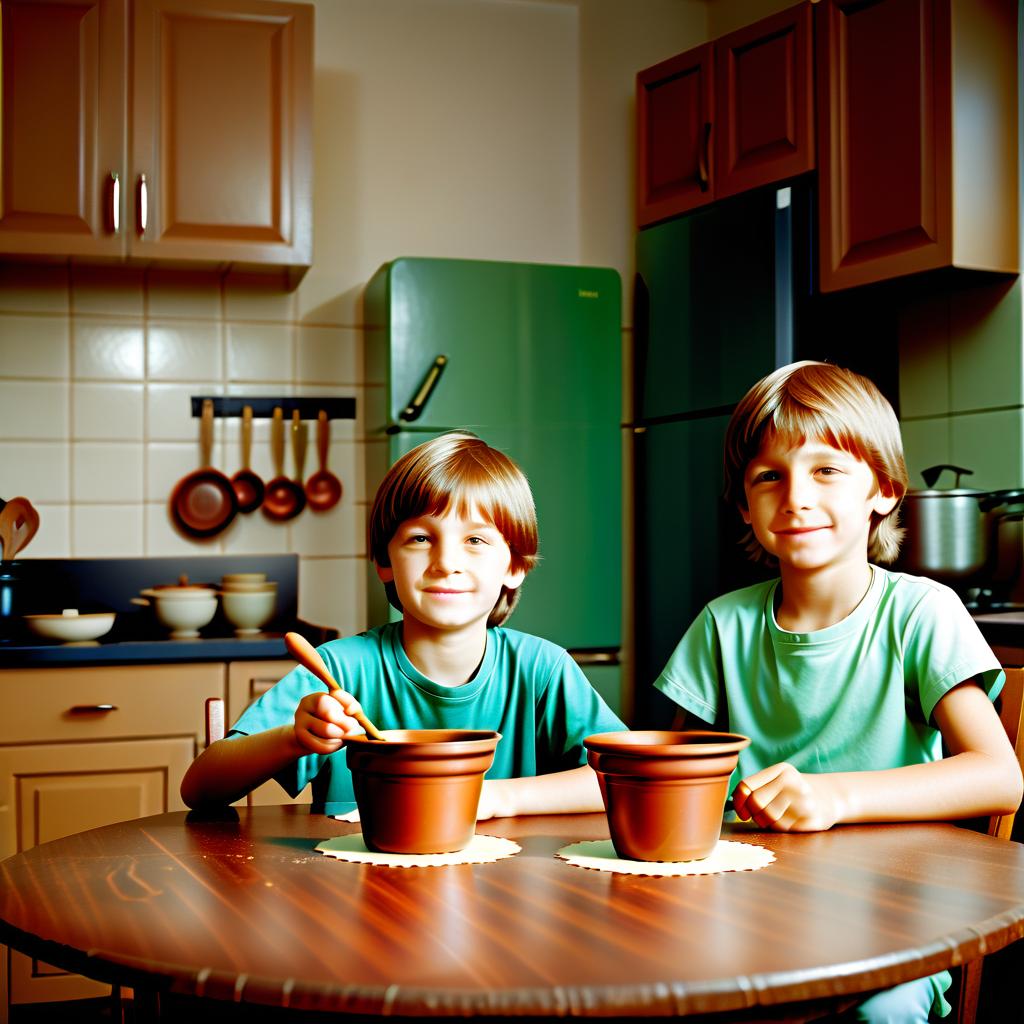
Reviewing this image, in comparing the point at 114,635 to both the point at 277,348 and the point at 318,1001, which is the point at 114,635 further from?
the point at 318,1001

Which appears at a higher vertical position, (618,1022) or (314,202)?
(314,202)

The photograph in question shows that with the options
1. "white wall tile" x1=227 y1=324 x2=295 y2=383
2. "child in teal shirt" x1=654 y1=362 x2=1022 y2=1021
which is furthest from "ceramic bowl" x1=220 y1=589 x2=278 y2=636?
"child in teal shirt" x1=654 y1=362 x2=1022 y2=1021

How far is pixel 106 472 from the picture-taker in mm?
2990

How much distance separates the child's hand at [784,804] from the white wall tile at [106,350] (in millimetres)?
2381

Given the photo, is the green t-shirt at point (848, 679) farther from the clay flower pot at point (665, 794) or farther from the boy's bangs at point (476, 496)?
the clay flower pot at point (665, 794)

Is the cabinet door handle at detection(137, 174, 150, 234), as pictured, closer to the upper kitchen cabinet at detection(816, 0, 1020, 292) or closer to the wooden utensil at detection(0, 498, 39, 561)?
the wooden utensil at detection(0, 498, 39, 561)

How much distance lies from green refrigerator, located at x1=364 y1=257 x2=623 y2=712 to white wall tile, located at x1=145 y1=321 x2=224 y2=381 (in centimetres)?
40

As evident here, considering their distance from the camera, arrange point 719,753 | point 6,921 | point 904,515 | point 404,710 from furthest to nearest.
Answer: point 904,515 < point 404,710 < point 719,753 < point 6,921

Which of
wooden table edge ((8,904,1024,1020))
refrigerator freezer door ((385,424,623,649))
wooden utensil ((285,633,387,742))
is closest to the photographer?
wooden table edge ((8,904,1024,1020))

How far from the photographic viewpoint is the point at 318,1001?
0.59 metres

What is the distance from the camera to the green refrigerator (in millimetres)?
2826

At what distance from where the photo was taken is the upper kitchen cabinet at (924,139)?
2350 mm

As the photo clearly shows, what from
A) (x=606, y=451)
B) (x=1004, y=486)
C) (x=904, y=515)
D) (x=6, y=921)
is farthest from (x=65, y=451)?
(x=6, y=921)

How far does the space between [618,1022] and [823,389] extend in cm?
82
